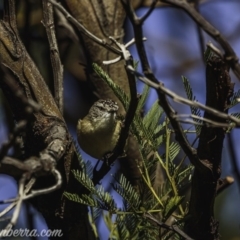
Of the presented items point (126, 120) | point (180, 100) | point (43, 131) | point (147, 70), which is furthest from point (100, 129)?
point (180, 100)

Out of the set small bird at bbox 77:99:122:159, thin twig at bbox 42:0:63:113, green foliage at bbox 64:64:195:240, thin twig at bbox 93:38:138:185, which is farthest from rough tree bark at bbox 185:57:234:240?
small bird at bbox 77:99:122:159

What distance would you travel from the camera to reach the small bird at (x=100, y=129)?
11.3 ft

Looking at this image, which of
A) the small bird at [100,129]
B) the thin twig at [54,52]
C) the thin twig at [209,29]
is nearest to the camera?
the thin twig at [209,29]

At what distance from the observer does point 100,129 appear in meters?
3.62

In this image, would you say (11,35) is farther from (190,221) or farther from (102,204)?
(190,221)

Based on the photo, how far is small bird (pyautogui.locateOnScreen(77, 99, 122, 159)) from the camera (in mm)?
3451

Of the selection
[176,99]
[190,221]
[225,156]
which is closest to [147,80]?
[176,99]

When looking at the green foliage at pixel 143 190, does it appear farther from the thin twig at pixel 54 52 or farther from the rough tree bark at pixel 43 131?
the thin twig at pixel 54 52

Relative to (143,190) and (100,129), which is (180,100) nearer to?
(143,190)

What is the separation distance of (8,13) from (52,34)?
0.27 m

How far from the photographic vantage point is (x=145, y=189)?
8.49ft

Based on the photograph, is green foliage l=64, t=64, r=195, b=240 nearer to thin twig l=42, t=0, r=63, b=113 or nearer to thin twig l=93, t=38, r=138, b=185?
thin twig l=93, t=38, r=138, b=185

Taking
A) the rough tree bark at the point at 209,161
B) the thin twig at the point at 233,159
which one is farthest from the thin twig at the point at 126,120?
the thin twig at the point at 233,159

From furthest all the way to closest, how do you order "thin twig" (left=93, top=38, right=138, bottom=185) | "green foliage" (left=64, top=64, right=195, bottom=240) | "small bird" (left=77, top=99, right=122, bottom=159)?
"small bird" (left=77, top=99, right=122, bottom=159), "green foliage" (left=64, top=64, right=195, bottom=240), "thin twig" (left=93, top=38, right=138, bottom=185)
